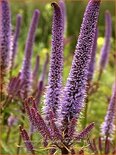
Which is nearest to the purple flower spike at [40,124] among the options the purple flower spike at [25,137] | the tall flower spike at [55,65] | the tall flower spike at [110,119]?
the purple flower spike at [25,137]

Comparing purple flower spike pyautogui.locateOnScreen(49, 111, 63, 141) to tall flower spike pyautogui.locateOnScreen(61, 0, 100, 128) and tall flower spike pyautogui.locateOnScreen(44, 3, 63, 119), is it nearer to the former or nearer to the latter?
tall flower spike pyautogui.locateOnScreen(61, 0, 100, 128)

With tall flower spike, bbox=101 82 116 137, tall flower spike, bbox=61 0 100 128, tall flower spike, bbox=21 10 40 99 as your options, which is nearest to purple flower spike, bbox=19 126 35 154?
tall flower spike, bbox=61 0 100 128

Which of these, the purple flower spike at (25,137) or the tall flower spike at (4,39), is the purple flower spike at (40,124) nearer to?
the purple flower spike at (25,137)

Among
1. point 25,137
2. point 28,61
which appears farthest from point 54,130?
point 28,61

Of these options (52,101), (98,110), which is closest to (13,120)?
(52,101)

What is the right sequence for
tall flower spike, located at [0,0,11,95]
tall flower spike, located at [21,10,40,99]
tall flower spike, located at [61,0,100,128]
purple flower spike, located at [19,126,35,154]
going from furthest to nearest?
tall flower spike, located at [21,10,40,99] < tall flower spike, located at [0,0,11,95] < purple flower spike, located at [19,126,35,154] < tall flower spike, located at [61,0,100,128]

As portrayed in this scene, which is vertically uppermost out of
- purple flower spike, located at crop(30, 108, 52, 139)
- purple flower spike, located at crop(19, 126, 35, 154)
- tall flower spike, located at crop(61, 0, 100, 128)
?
tall flower spike, located at crop(61, 0, 100, 128)

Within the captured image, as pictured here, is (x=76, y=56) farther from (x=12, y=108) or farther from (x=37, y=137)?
(x=12, y=108)
